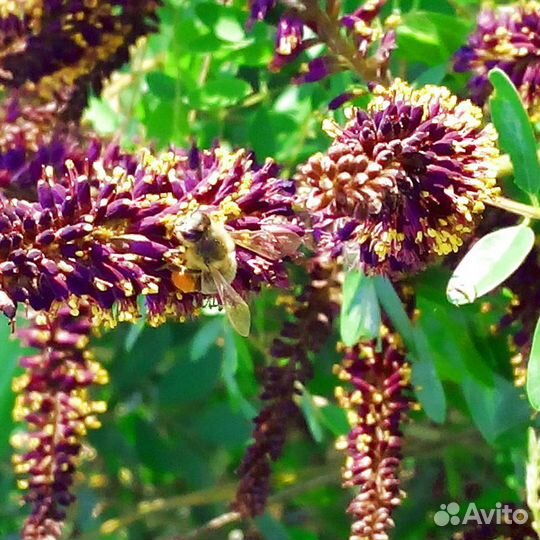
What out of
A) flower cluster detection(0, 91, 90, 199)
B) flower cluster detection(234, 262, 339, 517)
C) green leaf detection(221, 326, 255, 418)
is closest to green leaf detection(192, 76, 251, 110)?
flower cluster detection(0, 91, 90, 199)

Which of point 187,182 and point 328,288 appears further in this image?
point 328,288

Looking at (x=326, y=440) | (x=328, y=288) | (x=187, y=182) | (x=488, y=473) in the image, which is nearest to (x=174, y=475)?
(x=326, y=440)

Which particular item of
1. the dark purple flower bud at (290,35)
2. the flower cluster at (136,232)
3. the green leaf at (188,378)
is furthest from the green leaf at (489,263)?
the green leaf at (188,378)

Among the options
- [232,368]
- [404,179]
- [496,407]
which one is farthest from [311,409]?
[404,179]

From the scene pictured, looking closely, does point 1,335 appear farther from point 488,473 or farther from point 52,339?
point 488,473

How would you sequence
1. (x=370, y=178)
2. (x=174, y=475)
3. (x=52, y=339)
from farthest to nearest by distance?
(x=174, y=475) < (x=52, y=339) < (x=370, y=178)

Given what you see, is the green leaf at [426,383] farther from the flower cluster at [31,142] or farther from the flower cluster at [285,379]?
the flower cluster at [31,142]

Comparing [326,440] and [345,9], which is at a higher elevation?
[345,9]
